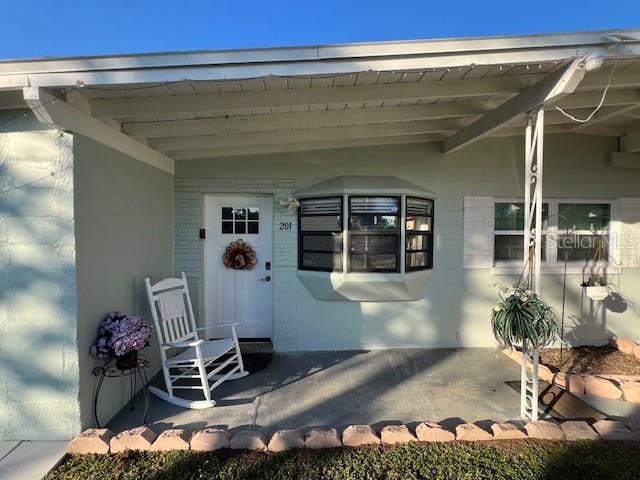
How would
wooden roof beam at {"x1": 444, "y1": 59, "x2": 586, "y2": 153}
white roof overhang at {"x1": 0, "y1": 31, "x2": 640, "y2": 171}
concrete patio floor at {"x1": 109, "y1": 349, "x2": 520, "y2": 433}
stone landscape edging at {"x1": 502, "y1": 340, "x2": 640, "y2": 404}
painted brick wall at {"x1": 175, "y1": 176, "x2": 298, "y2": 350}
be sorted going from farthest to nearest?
painted brick wall at {"x1": 175, "y1": 176, "x2": 298, "y2": 350}, stone landscape edging at {"x1": 502, "y1": 340, "x2": 640, "y2": 404}, concrete patio floor at {"x1": 109, "y1": 349, "x2": 520, "y2": 433}, wooden roof beam at {"x1": 444, "y1": 59, "x2": 586, "y2": 153}, white roof overhang at {"x1": 0, "y1": 31, "x2": 640, "y2": 171}

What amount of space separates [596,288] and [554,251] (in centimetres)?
63

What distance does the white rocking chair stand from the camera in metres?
3.28

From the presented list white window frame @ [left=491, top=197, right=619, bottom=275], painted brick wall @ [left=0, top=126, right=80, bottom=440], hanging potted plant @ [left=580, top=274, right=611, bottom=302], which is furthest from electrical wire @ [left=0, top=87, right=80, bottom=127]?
hanging potted plant @ [left=580, top=274, right=611, bottom=302]

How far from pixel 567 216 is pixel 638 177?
103cm

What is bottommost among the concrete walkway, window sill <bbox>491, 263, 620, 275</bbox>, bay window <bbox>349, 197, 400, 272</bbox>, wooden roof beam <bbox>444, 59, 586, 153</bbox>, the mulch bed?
the concrete walkway

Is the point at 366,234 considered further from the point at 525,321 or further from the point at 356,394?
the point at 525,321

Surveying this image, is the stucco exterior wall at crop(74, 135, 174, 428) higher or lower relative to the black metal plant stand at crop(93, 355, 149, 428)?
higher

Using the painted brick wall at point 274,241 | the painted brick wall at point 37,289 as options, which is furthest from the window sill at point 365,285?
the painted brick wall at point 37,289

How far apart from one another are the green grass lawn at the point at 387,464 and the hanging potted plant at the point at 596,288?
2.37 meters

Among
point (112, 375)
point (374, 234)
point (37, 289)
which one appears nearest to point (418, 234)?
point (374, 234)

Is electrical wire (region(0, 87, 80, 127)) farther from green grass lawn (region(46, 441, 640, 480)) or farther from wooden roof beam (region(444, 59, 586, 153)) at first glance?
wooden roof beam (region(444, 59, 586, 153))

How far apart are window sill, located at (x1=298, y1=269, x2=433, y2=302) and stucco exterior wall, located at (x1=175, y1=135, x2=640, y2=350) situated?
122mm

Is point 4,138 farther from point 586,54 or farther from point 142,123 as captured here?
point 586,54

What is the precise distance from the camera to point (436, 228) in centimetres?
476
